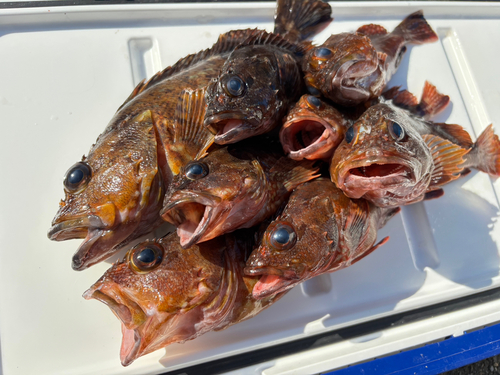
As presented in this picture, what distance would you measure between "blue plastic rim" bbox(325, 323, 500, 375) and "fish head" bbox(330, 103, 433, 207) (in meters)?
1.23

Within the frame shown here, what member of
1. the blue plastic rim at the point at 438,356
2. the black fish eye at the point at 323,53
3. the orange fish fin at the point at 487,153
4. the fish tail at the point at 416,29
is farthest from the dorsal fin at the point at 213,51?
the blue plastic rim at the point at 438,356

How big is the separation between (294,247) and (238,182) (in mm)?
455

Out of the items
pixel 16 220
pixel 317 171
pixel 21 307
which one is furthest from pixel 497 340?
pixel 16 220

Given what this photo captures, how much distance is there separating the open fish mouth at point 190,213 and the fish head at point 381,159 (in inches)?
28.5

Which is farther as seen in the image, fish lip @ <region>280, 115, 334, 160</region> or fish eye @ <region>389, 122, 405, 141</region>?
fish lip @ <region>280, 115, 334, 160</region>

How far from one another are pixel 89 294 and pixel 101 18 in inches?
93.9

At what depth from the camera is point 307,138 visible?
2.47 meters

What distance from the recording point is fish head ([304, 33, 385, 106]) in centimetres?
229

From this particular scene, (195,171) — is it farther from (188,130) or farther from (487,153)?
(487,153)

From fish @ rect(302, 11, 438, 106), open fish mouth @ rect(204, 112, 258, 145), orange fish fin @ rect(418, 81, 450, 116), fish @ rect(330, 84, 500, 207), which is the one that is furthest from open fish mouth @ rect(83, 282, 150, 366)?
orange fish fin @ rect(418, 81, 450, 116)

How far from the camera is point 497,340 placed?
2.90 metres

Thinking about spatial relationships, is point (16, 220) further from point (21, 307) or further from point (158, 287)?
point (158, 287)

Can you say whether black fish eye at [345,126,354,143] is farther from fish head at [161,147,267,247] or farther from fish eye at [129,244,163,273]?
fish eye at [129,244,163,273]

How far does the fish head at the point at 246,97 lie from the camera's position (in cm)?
207
